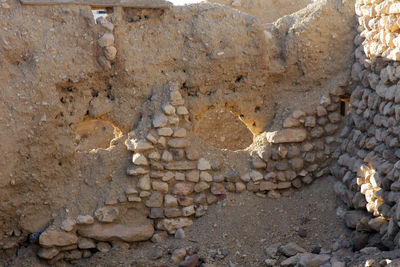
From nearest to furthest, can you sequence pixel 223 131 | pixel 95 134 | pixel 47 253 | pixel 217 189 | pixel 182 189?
pixel 47 253
pixel 182 189
pixel 217 189
pixel 223 131
pixel 95 134

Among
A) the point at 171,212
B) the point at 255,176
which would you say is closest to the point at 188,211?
the point at 171,212

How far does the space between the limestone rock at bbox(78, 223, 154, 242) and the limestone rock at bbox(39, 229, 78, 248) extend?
120 mm

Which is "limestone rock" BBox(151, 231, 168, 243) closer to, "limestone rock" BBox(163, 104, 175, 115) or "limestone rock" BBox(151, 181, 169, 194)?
"limestone rock" BBox(151, 181, 169, 194)

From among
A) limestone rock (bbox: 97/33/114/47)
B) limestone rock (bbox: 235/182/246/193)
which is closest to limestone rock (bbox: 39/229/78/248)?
limestone rock (bbox: 235/182/246/193)

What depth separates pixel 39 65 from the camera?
515 cm

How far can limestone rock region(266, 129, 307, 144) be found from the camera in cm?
557

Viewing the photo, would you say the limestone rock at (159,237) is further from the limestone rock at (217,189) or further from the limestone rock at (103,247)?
the limestone rock at (217,189)

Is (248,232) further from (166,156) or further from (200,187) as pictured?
(166,156)

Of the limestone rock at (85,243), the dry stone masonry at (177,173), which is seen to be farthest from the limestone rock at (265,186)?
the limestone rock at (85,243)

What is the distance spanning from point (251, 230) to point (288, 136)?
3.43 feet

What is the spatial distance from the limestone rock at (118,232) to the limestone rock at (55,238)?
0.39 feet

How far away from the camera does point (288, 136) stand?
220 inches

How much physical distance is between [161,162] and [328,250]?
179 centimetres

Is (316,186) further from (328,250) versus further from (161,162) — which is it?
(161,162)
